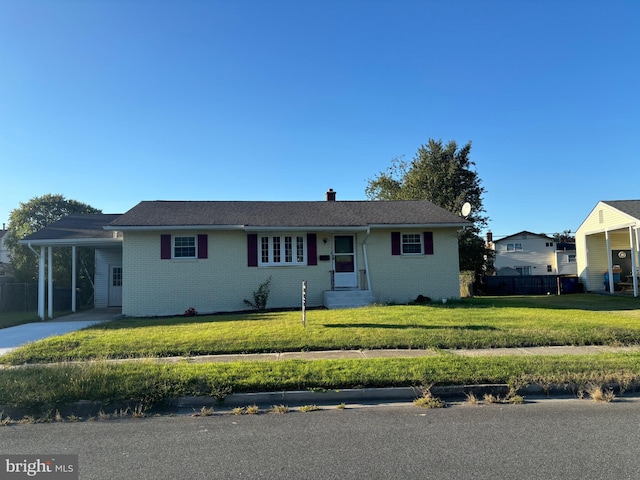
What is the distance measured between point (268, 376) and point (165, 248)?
34.6 ft

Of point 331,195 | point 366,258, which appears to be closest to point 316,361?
point 366,258

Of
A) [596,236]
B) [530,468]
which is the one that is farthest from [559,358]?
[596,236]

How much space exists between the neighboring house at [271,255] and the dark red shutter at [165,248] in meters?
0.04

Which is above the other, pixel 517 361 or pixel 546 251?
pixel 546 251

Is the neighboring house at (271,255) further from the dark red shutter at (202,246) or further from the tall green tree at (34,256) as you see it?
the tall green tree at (34,256)

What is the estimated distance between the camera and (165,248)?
51.1ft

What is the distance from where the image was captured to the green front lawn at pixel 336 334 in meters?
8.51

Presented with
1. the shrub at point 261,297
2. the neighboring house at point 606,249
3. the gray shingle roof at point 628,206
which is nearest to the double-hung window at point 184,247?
the shrub at point 261,297

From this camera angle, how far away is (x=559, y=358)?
7.44m

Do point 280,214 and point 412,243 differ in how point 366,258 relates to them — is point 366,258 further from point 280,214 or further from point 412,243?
point 280,214

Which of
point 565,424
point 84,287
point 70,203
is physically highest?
point 70,203

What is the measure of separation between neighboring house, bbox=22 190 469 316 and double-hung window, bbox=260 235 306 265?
0.04 metres

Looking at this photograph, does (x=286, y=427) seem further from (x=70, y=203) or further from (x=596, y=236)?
(x=70, y=203)

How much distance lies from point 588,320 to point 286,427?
32.1 ft
